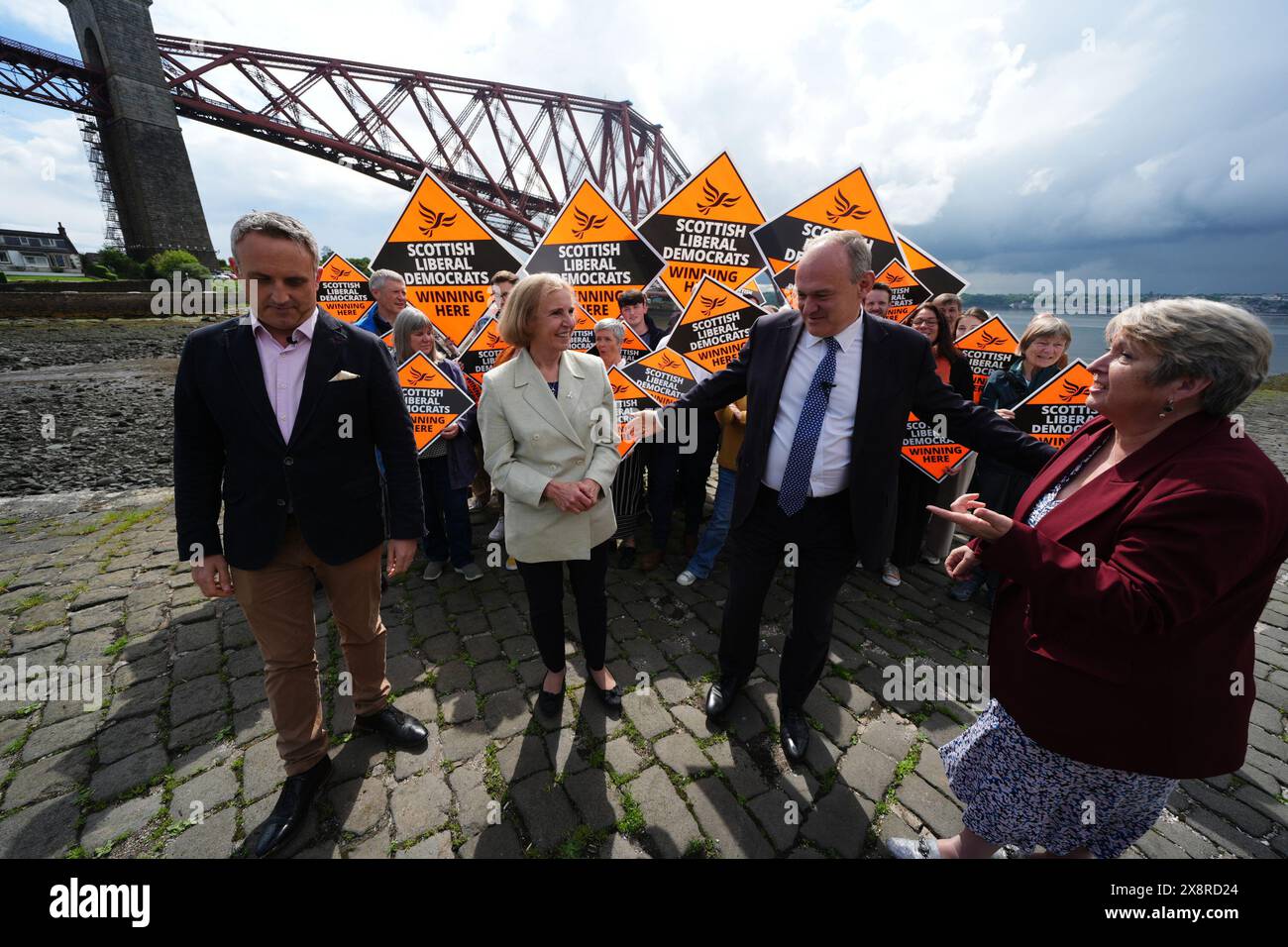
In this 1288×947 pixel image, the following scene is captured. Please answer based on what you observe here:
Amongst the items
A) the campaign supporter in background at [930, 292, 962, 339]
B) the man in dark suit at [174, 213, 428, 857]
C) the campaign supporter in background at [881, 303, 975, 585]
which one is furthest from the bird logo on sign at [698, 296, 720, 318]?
the man in dark suit at [174, 213, 428, 857]

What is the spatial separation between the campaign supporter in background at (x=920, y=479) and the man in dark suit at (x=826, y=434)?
6.31 feet

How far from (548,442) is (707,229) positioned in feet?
12.5

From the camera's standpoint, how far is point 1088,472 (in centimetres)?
177

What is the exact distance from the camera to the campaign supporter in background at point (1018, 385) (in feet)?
13.5

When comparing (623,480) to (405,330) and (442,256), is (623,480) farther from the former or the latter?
(442,256)

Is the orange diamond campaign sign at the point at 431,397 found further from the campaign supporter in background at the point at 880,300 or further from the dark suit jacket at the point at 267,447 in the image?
the campaign supporter in background at the point at 880,300

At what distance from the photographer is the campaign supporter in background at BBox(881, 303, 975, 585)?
4271 millimetres

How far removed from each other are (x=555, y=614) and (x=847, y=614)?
8.01 feet

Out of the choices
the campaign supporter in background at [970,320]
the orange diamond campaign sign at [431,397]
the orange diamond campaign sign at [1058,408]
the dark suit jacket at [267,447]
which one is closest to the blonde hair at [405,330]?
the orange diamond campaign sign at [431,397]

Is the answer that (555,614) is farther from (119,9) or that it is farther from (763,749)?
(119,9)

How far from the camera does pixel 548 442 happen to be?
8.48 ft

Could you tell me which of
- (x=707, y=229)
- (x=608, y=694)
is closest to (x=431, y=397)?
(x=608, y=694)
